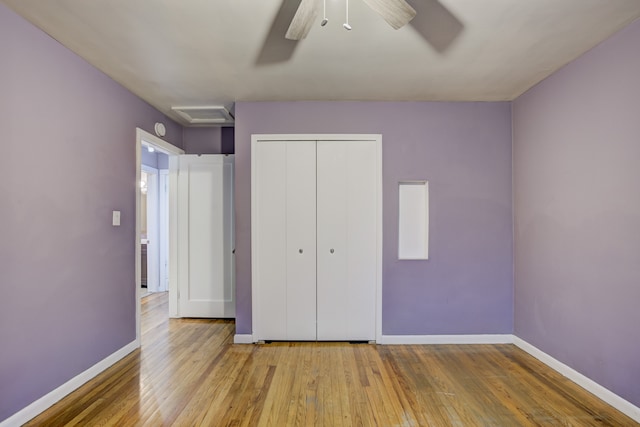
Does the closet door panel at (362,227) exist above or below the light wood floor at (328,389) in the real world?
above

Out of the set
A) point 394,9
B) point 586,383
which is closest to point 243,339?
point 586,383

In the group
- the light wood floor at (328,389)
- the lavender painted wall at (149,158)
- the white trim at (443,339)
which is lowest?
the light wood floor at (328,389)

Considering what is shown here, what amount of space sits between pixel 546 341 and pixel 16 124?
432 cm

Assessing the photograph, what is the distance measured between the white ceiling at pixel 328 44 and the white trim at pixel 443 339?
2.48 m

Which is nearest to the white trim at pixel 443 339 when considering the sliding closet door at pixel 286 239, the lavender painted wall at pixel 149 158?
the sliding closet door at pixel 286 239

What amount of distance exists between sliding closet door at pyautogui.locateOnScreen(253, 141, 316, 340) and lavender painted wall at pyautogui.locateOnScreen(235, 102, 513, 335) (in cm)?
16

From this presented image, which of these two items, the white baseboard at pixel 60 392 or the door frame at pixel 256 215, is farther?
the door frame at pixel 256 215

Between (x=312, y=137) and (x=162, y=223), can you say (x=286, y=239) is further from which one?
(x=162, y=223)

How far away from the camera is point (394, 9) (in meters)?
1.49

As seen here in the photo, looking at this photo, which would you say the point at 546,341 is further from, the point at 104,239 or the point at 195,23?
the point at 104,239

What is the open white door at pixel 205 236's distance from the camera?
3.83 meters

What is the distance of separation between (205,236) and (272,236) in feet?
3.92

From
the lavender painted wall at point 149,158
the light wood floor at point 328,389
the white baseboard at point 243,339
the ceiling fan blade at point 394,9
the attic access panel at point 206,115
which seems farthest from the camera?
the lavender painted wall at point 149,158

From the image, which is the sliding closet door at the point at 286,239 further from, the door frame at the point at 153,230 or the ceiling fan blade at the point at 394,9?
the door frame at the point at 153,230
